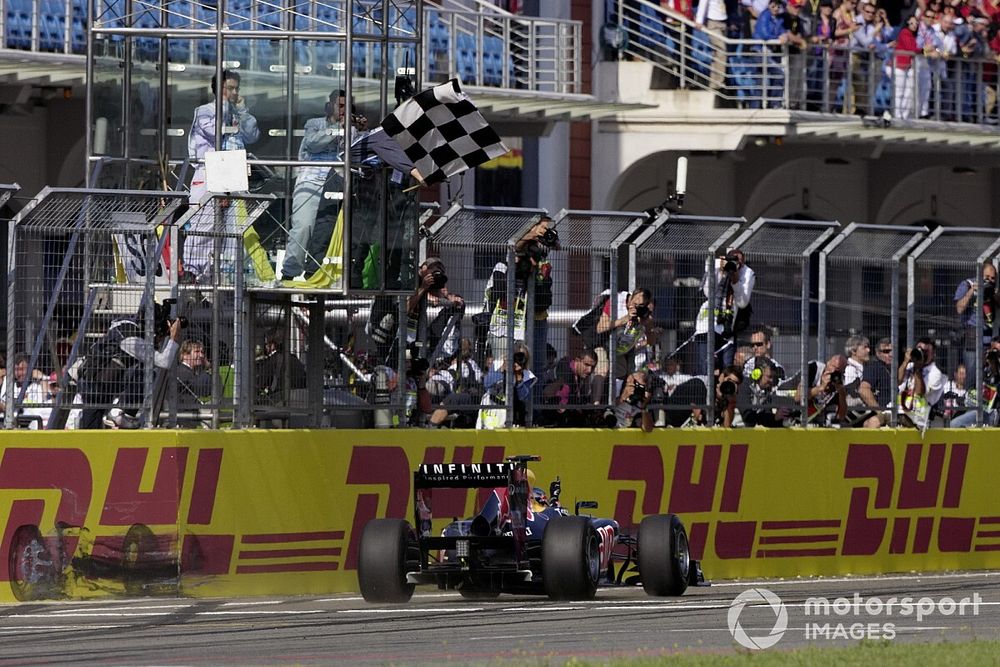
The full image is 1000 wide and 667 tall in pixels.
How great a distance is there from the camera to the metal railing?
2622 centimetres

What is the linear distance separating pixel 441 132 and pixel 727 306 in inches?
115

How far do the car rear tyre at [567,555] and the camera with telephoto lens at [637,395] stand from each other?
325cm

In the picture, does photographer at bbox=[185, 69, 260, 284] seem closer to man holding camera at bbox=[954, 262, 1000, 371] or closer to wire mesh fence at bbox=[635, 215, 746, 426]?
wire mesh fence at bbox=[635, 215, 746, 426]

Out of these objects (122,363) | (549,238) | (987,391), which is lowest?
(987,391)

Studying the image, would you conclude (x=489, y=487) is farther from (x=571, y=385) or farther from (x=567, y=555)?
(x=571, y=385)

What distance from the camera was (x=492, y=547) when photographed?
537 inches

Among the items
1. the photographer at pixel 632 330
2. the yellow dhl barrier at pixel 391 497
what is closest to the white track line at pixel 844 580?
the yellow dhl barrier at pixel 391 497

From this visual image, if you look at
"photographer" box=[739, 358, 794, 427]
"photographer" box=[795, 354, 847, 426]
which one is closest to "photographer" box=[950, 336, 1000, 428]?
"photographer" box=[795, 354, 847, 426]

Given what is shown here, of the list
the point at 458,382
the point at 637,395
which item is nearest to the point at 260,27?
the point at 458,382

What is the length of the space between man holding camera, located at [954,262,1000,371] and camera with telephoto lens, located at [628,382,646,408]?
3410 mm

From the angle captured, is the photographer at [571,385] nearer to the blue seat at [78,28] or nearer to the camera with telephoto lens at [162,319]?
the camera with telephoto lens at [162,319]

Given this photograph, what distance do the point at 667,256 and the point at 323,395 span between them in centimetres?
303

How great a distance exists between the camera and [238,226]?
15.2 meters

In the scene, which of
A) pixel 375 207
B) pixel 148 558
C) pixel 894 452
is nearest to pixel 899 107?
pixel 894 452
